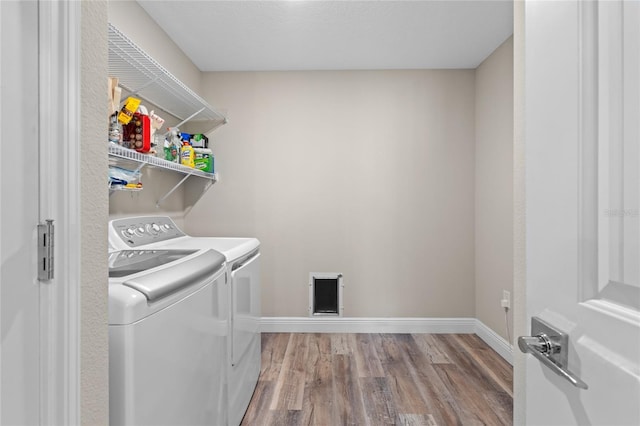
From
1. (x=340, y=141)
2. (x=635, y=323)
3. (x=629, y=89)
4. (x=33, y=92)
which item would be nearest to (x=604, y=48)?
(x=629, y=89)

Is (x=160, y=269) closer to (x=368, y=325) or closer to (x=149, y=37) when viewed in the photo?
(x=149, y=37)

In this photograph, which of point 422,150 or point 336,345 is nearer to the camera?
point 336,345

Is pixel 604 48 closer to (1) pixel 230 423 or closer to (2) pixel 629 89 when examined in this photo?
(2) pixel 629 89

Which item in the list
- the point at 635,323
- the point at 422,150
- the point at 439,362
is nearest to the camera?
the point at 635,323

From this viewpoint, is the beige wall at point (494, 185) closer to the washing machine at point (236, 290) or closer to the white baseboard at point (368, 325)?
the white baseboard at point (368, 325)

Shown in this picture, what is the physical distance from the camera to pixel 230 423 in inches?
62.4

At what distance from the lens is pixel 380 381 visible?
221 centimetres

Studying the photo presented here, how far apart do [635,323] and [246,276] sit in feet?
5.67

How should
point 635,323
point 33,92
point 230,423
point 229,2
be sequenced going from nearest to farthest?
1. point 635,323
2. point 33,92
3. point 230,423
4. point 229,2

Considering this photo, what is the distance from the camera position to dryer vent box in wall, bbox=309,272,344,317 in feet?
10.1

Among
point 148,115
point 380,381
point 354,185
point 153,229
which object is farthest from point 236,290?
point 354,185

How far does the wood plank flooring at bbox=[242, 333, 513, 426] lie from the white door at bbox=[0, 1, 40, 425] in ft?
4.97

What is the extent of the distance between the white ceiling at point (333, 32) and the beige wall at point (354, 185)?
8.1 inches

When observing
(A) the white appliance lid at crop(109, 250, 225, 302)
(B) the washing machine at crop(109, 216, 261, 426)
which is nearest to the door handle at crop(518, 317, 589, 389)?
(A) the white appliance lid at crop(109, 250, 225, 302)
